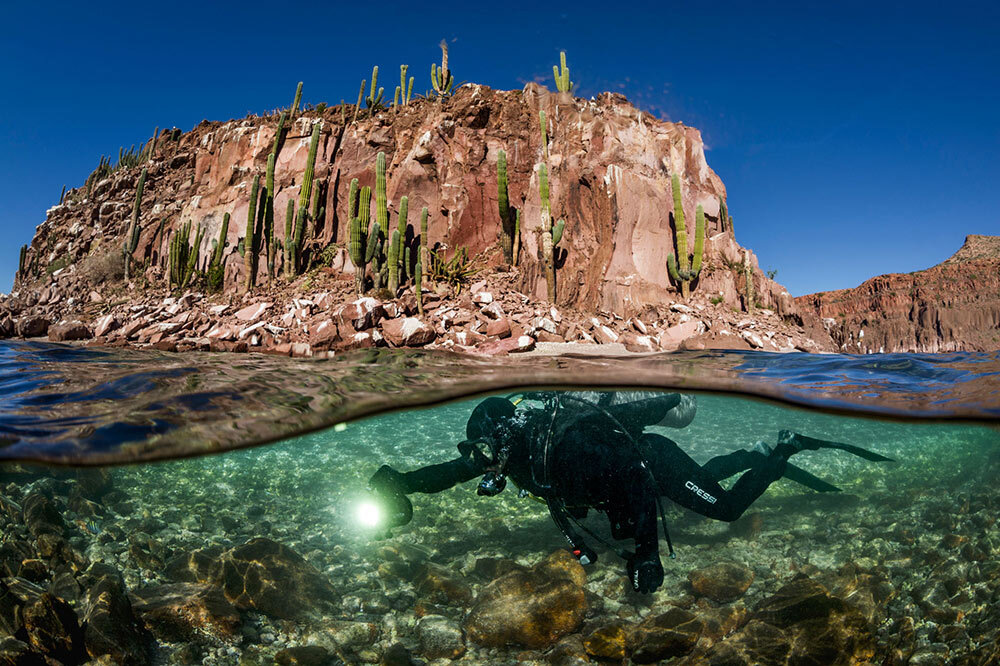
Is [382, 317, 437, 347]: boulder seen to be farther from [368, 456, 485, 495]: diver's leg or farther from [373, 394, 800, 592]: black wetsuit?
[368, 456, 485, 495]: diver's leg

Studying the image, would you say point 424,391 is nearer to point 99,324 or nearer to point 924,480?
point 924,480

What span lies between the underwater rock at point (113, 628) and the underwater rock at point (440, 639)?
96.7 inches

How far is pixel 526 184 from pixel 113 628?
62.5 ft

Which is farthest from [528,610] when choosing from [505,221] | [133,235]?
[133,235]

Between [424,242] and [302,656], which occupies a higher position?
[424,242]

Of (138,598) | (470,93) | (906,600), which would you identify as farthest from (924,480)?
(470,93)

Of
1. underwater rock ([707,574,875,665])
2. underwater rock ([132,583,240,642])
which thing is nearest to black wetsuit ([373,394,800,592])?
underwater rock ([707,574,875,665])

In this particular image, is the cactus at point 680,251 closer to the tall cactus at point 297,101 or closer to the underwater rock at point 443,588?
the underwater rock at point 443,588

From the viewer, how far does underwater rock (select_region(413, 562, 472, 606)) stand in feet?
16.3

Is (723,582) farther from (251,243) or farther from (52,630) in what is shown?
(251,243)

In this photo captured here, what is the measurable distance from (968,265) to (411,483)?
4363cm

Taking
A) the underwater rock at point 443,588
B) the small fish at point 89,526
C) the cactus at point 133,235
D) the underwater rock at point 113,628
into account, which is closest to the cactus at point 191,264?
the cactus at point 133,235

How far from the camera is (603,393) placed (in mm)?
7594

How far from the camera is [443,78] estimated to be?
856 inches
